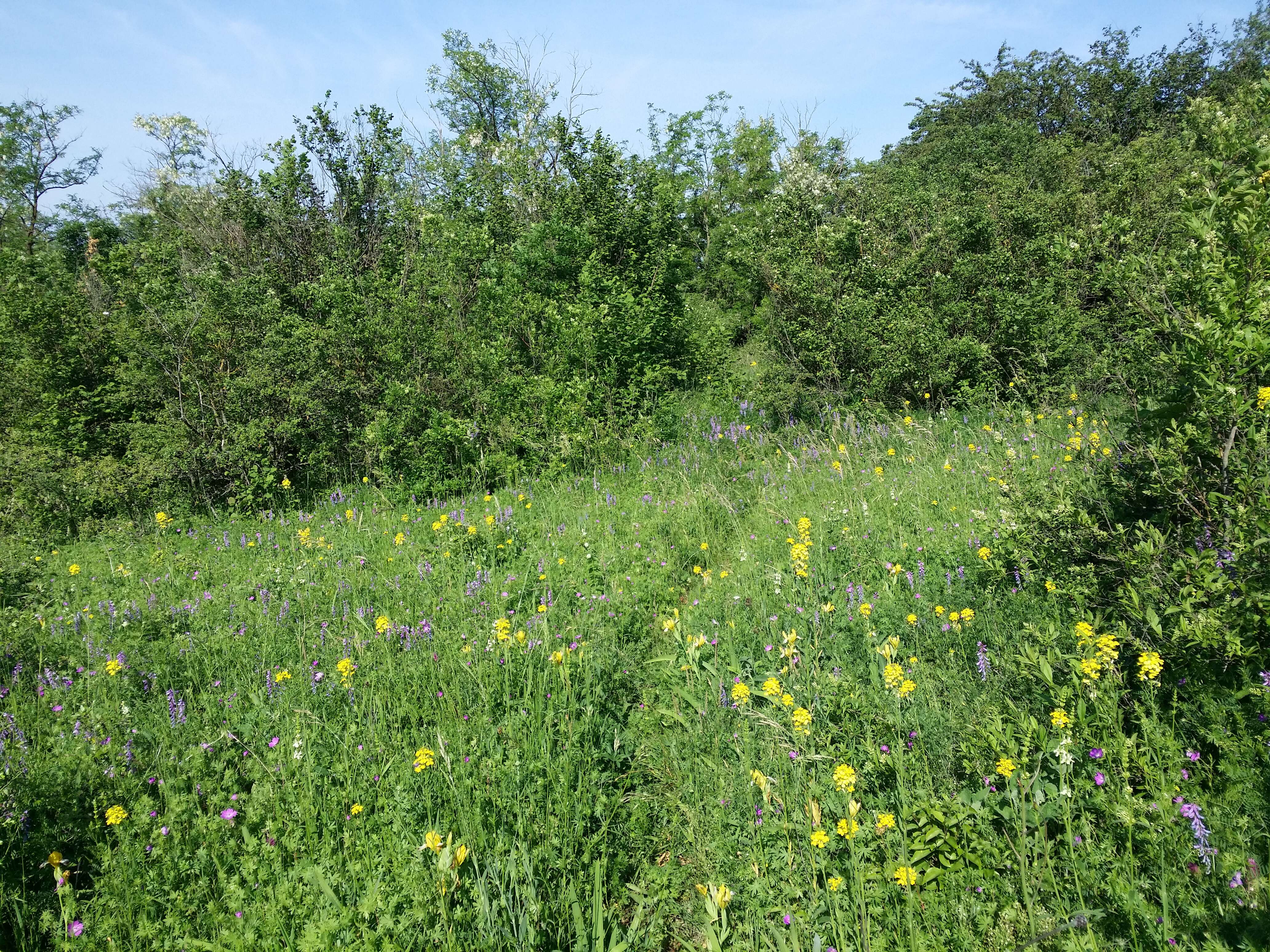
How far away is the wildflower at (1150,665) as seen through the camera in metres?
2.33

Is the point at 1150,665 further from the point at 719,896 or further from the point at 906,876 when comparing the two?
the point at 719,896

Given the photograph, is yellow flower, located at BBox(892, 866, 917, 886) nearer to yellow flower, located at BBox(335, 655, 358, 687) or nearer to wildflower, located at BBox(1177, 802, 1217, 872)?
wildflower, located at BBox(1177, 802, 1217, 872)

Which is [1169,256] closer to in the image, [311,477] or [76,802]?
[76,802]

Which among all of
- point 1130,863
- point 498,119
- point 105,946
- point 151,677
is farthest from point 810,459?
point 498,119

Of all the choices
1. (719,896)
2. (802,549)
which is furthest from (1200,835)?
(802,549)

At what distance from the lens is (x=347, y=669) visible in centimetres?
321

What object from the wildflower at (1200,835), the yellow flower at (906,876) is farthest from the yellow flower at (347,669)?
the wildflower at (1200,835)

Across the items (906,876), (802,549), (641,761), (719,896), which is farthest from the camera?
(802,549)

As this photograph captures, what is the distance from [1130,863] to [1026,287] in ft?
27.2

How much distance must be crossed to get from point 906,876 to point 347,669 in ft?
8.26

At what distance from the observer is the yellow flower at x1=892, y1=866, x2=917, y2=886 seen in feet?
6.59

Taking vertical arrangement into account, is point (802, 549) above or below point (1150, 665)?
above

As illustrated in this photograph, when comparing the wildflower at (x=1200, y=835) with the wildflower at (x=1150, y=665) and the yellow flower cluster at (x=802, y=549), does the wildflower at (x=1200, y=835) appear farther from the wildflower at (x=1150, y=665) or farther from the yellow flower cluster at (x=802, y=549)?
the yellow flower cluster at (x=802, y=549)

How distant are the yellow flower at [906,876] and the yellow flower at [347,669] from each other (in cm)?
245
